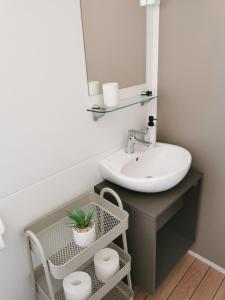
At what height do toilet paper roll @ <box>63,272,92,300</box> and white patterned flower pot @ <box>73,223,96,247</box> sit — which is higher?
white patterned flower pot @ <box>73,223,96,247</box>

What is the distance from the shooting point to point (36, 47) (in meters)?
1.04

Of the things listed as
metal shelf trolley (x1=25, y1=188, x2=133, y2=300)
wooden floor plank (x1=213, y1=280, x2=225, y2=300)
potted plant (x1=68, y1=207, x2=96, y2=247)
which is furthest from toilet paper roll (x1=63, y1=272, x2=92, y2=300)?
wooden floor plank (x1=213, y1=280, x2=225, y2=300)

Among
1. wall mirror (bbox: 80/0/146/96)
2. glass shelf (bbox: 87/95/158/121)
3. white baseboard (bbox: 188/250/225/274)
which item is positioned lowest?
white baseboard (bbox: 188/250/225/274)

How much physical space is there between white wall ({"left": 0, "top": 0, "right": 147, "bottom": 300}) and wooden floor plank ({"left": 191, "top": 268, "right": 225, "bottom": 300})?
1.08m

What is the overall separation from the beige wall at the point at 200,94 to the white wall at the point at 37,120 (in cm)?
59

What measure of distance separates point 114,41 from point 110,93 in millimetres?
313

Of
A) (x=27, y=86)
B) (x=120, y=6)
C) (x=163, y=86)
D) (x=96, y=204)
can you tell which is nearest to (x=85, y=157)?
(x=96, y=204)

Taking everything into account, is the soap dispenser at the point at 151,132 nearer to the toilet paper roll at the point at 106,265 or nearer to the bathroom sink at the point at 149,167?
the bathroom sink at the point at 149,167

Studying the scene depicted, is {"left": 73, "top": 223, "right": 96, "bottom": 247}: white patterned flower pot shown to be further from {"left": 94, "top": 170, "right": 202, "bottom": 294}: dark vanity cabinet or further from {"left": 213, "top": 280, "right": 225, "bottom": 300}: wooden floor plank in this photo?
{"left": 213, "top": 280, "right": 225, "bottom": 300}: wooden floor plank

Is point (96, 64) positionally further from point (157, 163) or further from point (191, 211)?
point (191, 211)

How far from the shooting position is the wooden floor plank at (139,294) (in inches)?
64.0

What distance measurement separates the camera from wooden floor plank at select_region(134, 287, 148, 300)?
1.62 meters

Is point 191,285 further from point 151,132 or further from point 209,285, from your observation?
point 151,132

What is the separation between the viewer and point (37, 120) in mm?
1119
